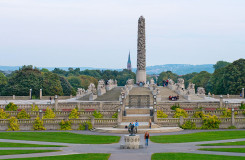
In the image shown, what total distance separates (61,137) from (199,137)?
13.1 meters

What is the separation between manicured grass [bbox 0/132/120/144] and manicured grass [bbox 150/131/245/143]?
4230mm

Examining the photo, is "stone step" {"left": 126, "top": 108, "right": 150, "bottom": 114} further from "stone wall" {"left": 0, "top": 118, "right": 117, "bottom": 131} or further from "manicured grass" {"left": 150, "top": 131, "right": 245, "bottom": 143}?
"manicured grass" {"left": 150, "top": 131, "right": 245, "bottom": 143}

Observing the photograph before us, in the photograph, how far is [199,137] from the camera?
50.1 meters

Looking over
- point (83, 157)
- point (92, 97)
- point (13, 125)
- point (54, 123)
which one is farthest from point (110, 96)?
point (83, 157)

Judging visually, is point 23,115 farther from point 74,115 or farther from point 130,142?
point 130,142

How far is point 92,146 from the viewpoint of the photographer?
143 feet

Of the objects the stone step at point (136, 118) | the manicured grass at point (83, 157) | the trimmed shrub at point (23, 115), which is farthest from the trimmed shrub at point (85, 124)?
the manicured grass at point (83, 157)

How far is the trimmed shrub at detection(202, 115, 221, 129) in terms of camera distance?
5922cm

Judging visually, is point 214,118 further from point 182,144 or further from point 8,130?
point 8,130

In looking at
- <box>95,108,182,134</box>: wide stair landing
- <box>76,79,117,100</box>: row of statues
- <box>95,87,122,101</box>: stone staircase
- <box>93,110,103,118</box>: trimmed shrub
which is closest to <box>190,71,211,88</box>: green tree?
<box>76,79,117,100</box>: row of statues

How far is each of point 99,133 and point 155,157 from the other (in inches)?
740

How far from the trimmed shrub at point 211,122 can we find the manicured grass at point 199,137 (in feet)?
14.5

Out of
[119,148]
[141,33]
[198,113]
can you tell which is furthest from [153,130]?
[141,33]

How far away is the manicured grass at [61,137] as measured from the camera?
156 feet
